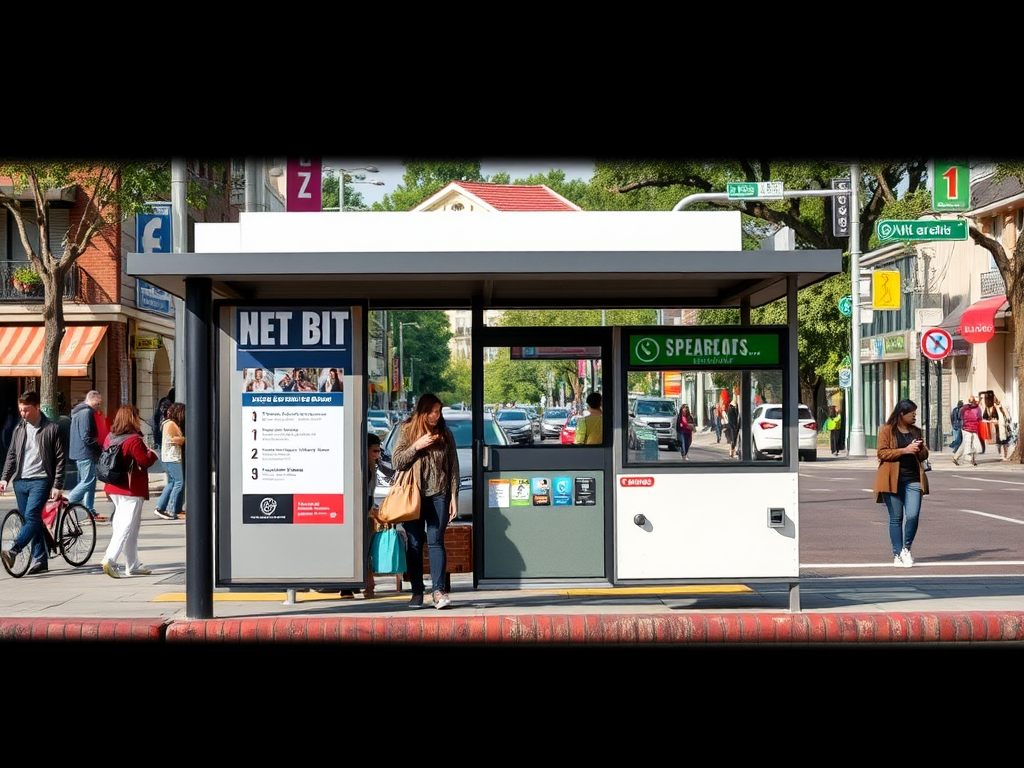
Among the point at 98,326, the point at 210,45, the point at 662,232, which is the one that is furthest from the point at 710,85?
the point at 98,326

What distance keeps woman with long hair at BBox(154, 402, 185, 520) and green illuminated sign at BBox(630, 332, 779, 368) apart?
8.33 meters

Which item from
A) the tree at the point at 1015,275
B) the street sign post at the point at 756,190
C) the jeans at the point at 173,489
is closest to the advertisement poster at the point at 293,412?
the jeans at the point at 173,489

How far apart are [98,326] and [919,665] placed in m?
28.0

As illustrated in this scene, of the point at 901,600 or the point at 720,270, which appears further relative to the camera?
the point at 901,600

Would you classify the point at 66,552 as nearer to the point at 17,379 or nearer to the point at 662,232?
the point at 662,232

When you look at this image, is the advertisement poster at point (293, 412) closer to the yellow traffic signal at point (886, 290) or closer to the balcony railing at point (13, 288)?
the balcony railing at point (13, 288)

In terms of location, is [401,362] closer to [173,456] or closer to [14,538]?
[173,456]

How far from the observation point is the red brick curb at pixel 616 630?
9.24 m

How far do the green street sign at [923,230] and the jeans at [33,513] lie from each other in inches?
763

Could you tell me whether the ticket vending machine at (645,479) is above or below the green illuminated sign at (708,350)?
below

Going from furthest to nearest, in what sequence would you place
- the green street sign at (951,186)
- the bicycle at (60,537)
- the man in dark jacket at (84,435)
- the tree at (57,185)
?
the green street sign at (951,186) < the tree at (57,185) < the man in dark jacket at (84,435) < the bicycle at (60,537)

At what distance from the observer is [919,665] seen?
8445 millimetres

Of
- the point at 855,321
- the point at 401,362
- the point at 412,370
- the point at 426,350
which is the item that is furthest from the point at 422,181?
the point at 855,321

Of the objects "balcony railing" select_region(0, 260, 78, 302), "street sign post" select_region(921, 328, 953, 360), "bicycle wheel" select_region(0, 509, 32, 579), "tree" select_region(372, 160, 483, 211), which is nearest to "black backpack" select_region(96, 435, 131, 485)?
"bicycle wheel" select_region(0, 509, 32, 579)
